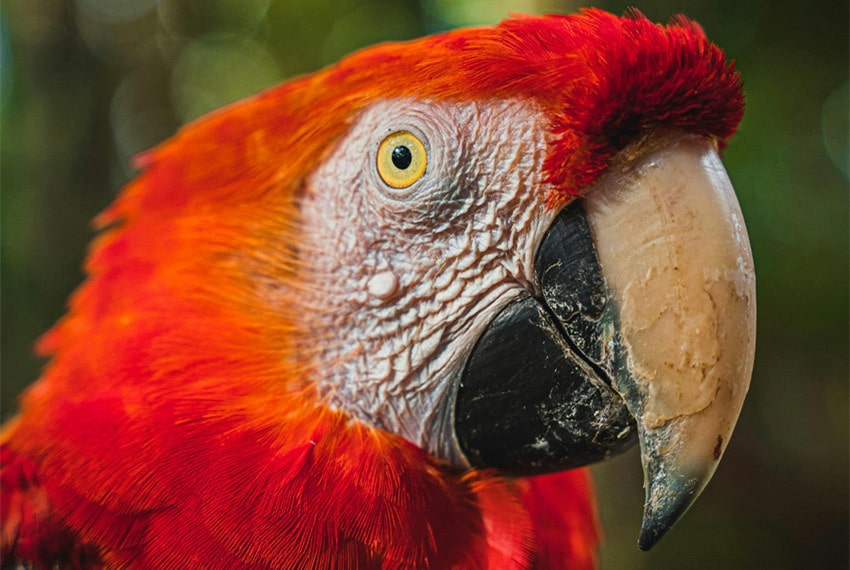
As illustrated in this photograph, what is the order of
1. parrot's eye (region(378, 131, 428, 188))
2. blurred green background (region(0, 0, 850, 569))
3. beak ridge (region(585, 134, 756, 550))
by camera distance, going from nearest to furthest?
beak ridge (region(585, 134, 756, 550)) < parrot's eye (region(378, 131, 428, 188)) < blurred green background (region(0, 0, 850, 569))

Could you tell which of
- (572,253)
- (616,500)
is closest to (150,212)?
(572,253)

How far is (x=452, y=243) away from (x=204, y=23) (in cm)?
206

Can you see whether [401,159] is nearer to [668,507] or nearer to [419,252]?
[419,252]

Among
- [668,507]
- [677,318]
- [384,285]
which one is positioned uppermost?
[384,285]

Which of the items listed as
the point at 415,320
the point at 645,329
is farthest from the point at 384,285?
the point at 645,329

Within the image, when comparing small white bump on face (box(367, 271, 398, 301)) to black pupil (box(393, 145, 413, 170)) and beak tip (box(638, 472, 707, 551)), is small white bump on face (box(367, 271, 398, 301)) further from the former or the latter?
beak tip (box(638, 472, 707, 551))

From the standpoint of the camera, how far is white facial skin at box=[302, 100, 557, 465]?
2.11 ft

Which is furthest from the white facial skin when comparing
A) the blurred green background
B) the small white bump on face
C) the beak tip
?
the blurred green background

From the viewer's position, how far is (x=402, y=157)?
2.24 feet

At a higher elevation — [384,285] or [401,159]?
[401,159]

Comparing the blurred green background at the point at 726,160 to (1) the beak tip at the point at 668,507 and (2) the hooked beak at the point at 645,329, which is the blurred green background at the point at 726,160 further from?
(1) the beak tip at the point at 668,507

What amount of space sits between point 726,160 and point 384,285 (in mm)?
1395

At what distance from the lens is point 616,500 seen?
205 centimetres

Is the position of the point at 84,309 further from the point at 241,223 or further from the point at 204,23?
the point at 204,23
